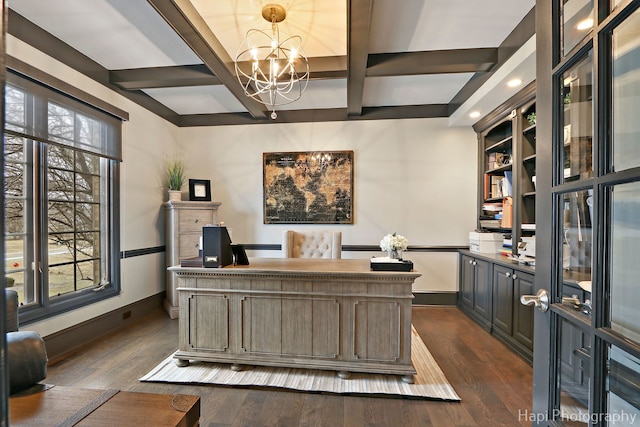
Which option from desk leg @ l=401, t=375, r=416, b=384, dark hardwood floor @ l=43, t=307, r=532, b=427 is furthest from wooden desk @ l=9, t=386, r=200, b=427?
desk leg @ l=401, t=375, r=416, b=384

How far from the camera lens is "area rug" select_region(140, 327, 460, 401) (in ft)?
6.92

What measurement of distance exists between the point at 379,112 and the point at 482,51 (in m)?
1.60

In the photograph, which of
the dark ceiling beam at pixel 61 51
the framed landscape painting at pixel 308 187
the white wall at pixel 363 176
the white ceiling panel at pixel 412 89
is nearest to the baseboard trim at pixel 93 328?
the white wall at pixel 363 176

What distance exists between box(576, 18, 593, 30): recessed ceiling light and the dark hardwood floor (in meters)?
2.12

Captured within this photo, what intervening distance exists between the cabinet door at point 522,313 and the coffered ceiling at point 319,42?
1873mm

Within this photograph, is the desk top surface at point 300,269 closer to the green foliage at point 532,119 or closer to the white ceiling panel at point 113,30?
the white ceiling panel at point 113,30

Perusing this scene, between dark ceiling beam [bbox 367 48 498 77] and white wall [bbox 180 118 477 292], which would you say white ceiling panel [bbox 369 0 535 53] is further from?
white wall [bbox 180 118 477 292]

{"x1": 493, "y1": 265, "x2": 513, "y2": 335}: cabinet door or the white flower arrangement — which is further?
{"x1": 493, "y1": 265, "x2": 513, "y2": 335}: cabinet door

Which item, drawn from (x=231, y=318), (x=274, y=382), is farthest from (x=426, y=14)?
(x=274, y=382)

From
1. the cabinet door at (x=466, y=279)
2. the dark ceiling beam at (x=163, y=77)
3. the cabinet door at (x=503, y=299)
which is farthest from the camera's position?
the cabinet door at (x=466, y=279)

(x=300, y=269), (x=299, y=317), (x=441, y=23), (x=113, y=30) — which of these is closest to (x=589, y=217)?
(x=300, y=269)

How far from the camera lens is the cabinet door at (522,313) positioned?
256 centimetres

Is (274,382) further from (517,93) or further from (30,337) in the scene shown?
(517,93)

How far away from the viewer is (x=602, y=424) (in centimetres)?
70
